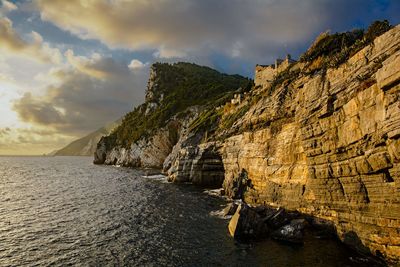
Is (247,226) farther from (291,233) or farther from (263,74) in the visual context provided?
(263,74)

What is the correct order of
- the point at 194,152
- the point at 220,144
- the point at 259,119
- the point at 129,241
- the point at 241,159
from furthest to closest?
the point at 194,152 < the point at 220,144 < the point at 241,159 < the point at 259,119 < the point at 129,241

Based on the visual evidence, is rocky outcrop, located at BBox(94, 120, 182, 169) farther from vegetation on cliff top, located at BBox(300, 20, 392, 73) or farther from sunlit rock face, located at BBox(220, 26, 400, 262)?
vegetation on cliff top, located at BBox(300, 20, 392, 73)

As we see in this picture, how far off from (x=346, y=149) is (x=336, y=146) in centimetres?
165

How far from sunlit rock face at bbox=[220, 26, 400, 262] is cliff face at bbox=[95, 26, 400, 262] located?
92 mm

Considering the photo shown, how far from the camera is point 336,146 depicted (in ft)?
97.3

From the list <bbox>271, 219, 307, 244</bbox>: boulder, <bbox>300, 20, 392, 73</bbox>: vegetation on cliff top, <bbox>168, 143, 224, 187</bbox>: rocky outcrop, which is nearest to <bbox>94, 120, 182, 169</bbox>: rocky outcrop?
<bbox>168, 143, 224, 187</bbox>: rocky outcrop

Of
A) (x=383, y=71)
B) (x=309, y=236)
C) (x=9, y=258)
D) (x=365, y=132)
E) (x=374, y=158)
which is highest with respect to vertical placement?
(x=383, y=71)

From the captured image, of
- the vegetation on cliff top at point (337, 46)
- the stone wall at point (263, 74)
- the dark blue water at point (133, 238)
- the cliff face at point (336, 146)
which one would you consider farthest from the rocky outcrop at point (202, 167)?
the vegetation on cliff top at point (337, 46)

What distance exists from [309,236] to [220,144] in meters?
39.5

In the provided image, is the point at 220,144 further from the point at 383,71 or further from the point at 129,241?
the point at 383,71

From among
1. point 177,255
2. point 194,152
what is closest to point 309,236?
point 177,255

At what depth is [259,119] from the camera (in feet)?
169

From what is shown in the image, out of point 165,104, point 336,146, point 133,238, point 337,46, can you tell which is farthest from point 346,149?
point 165,104

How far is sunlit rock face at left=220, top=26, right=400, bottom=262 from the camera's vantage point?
22.7 m
